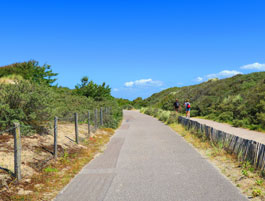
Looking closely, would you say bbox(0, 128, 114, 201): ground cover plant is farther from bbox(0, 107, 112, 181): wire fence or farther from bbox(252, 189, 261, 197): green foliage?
bbox(252, 189, 261, 197): green foliage

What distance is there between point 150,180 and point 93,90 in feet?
74.5

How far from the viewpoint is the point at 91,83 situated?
2897cm

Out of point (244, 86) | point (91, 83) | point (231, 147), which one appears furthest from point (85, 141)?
point (244, 86)

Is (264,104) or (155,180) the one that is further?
(264,104)

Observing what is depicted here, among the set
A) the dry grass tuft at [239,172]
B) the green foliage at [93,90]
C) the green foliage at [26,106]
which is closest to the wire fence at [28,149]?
the green foliage at [26,106]

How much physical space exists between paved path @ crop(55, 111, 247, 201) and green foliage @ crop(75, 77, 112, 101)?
19.1 meters

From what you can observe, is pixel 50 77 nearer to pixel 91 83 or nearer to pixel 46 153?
pixel 91 83

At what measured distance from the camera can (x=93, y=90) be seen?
2861 centimetres

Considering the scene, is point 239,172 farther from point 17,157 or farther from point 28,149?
point 28,149

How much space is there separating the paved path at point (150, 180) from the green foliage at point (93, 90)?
19.1 meters

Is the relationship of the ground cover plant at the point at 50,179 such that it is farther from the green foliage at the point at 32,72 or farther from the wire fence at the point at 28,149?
the green foliage at the point at 32,72

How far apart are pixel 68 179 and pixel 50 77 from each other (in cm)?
1706

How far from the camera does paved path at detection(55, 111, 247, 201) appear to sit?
5.48 m

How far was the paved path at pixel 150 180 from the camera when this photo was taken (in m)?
5.48
